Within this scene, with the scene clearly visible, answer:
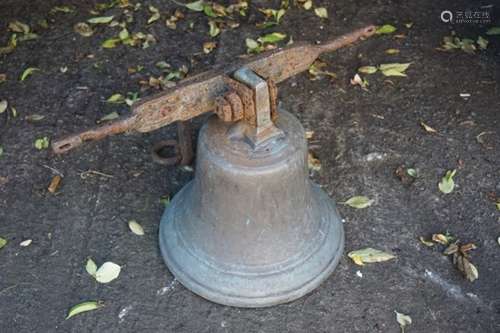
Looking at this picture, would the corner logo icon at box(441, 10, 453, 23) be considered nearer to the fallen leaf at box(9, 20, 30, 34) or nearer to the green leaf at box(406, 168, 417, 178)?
the green leaf at box(406, 168, 417, 178)

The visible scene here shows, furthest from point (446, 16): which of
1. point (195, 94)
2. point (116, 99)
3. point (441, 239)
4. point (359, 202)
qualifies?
point (195, 94)

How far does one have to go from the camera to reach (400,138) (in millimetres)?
3574

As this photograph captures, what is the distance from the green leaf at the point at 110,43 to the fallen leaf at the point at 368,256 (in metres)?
1.95

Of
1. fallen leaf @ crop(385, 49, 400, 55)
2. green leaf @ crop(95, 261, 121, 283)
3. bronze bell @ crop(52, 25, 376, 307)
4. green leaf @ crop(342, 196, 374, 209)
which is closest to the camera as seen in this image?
bronze bell @ crop(52, 25, 376, 307)

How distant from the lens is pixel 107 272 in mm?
2961

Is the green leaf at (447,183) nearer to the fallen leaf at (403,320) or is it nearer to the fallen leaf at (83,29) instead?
the fallen leaf at (403,320)

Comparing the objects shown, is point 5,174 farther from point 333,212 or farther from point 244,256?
point 333,212

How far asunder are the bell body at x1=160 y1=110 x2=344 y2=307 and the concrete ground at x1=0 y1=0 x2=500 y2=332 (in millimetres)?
104

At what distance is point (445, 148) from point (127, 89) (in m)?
1.69

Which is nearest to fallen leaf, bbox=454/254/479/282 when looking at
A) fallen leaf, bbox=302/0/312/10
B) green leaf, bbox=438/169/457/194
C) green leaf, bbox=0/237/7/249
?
green leaf, bbox=438/169/457/194

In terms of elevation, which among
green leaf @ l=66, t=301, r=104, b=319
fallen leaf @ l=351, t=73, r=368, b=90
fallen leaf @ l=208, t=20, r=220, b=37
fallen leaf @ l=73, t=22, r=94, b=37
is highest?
fallen leaf @ l=73, t=22, r=94, b=37

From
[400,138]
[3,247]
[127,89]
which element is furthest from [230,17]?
[3,247]

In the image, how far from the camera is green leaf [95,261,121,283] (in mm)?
2945

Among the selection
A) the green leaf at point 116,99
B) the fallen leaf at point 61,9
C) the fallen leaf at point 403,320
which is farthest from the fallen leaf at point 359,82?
the fallen leaf at point 61,9
